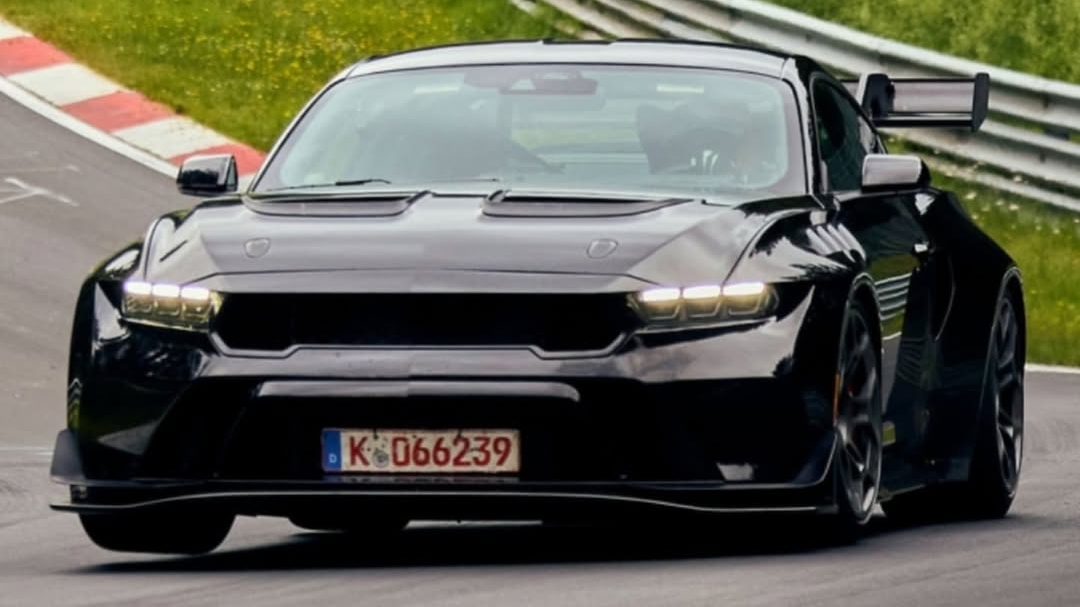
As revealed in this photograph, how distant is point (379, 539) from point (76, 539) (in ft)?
2.91

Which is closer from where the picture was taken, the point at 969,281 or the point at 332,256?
the point at 332,256

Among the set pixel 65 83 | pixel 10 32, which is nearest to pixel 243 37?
pixel 10 32

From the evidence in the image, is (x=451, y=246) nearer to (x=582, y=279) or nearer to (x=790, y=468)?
(x=582, y=279)

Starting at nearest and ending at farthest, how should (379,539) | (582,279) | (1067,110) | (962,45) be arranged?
(582,279) → (379,539) → (1067,110) → (962,45)


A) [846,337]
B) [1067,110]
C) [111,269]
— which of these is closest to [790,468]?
[846,337]

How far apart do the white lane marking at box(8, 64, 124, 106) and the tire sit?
12.9 m

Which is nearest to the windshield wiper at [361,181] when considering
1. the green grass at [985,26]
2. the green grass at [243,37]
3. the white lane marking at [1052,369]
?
the white lane marking at [1052,369]

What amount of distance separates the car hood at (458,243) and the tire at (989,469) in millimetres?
1714

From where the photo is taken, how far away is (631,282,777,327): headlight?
26.4 ft

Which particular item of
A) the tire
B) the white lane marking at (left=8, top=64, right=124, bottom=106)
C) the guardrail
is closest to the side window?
the tire

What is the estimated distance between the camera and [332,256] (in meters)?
8.26

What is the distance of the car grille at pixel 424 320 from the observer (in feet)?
26.4

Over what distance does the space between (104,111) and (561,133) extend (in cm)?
1338

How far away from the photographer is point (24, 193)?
19641mm
